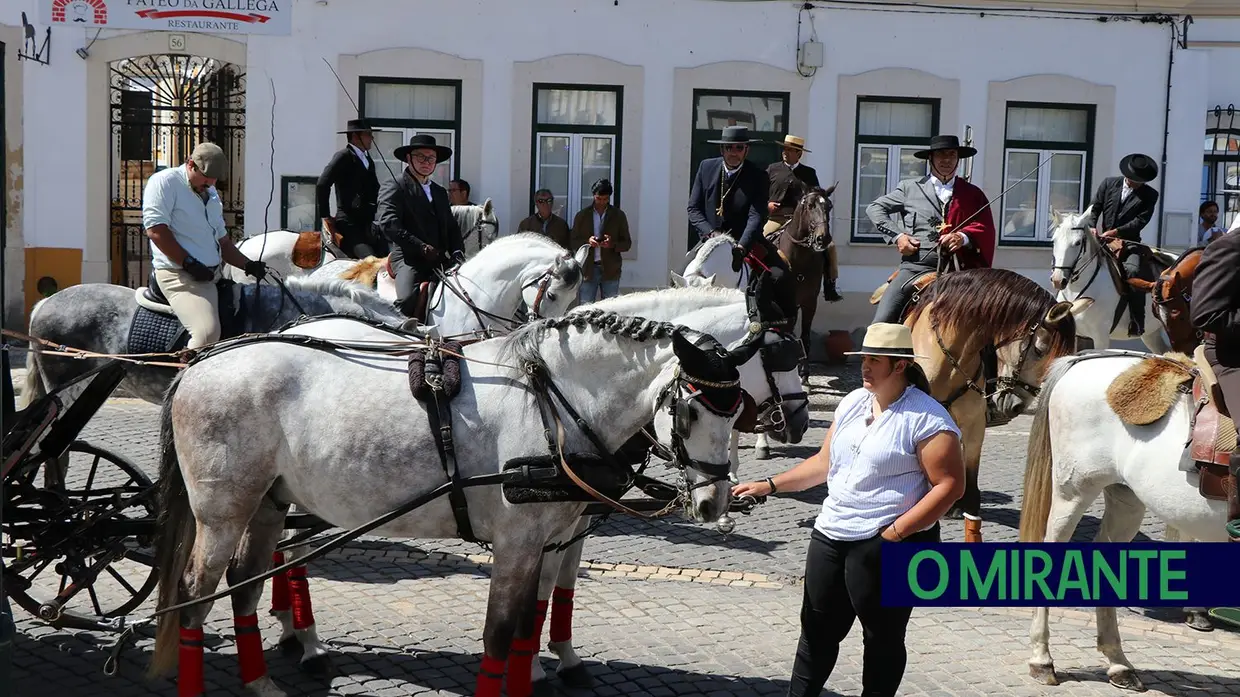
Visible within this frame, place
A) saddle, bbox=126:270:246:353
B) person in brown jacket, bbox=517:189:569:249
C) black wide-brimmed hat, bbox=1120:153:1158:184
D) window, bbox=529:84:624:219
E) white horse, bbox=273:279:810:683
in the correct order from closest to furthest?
white horse, bbox=273:279:810:683 → saddle, bbox=126:270:246:353 → black wide-brimmed hat, bbox=1120:153:1158:184 → person in brown jacket, bbox=517:189:569:249 → window, bbox=529:84:624:219

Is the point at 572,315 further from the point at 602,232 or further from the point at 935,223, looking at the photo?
the point at 602,232

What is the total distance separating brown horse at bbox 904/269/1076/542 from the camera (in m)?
7.70

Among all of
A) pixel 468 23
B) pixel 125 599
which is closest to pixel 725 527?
pixel 125 599

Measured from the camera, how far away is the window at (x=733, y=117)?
60.7ft

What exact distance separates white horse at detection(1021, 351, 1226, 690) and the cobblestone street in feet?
0.84

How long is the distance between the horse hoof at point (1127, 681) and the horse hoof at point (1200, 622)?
112cm

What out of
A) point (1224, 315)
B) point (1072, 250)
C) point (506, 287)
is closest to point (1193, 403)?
point (1224, 315)

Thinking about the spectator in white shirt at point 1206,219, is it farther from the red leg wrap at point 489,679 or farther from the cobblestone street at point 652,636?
the red leg wrap at point 489,679

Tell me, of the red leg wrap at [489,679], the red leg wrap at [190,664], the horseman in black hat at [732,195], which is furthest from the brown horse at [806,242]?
the red leg wrap at [190,664]

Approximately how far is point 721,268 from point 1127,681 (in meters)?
6.11

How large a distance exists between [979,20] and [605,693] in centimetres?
1471

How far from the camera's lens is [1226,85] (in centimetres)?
1923

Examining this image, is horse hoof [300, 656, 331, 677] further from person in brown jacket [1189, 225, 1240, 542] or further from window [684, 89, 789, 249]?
window [684, 89, 789, 249]

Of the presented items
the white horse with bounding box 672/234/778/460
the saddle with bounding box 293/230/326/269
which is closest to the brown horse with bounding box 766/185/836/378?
the white horse with bounding box 672/234/778/460
